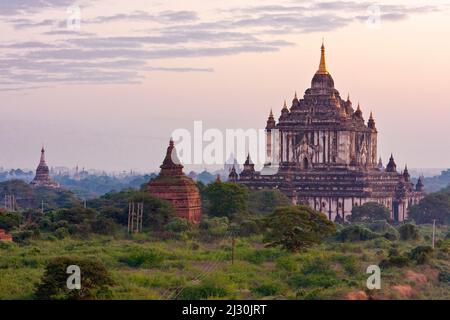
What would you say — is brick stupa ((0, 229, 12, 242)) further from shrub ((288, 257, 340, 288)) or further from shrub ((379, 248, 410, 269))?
shrub ((379, 248, 410, 269))

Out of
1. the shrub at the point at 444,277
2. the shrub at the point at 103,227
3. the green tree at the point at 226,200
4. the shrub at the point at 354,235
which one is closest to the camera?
the shrub at the point at 444,277

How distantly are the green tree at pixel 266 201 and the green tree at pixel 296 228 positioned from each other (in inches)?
871

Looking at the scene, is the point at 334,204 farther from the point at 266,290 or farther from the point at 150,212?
the point at 266,290

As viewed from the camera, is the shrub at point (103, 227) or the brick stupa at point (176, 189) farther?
the brick stupa at point (176, 189)

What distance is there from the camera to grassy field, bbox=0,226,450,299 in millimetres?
48306

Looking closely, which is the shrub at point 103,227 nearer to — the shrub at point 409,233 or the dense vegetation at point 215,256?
the dense vegetation at point 215,256

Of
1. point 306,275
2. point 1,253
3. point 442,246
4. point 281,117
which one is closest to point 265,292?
point 306,275

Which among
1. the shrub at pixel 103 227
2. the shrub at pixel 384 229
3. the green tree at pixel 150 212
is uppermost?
the green tree at pixel 150 212

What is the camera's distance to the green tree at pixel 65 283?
45719mm

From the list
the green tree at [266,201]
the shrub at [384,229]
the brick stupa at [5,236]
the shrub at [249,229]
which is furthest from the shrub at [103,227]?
the green tree at [266,201]

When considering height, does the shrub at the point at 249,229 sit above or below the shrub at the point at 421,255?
above

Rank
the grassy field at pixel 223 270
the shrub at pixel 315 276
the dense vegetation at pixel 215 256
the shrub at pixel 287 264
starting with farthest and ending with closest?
the shrub at pixel 287 264, the shrub at pixel 315 276, the grassy field at pixel 223 270, the dense vegetation at pixel 215 256
